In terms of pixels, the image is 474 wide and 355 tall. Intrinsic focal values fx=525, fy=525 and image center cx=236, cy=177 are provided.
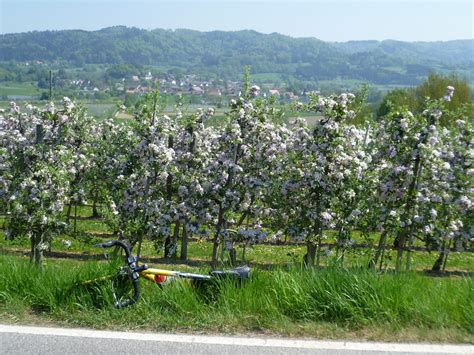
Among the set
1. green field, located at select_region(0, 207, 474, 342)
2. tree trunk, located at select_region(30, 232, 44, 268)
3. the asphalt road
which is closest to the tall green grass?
green field, located at select_region(0, 207, 474, 342)

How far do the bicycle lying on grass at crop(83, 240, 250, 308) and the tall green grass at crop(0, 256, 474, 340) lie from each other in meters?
0.08

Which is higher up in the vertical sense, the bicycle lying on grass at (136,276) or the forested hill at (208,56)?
the forested hill at (208,56)

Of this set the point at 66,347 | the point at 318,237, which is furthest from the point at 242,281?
the point at 318,237

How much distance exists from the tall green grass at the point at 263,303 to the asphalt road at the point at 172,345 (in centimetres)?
21

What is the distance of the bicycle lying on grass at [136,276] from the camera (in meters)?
5.18

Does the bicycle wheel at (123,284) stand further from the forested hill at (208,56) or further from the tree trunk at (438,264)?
the forested hill at (208,56)

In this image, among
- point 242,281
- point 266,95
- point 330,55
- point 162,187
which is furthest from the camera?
point 330,55

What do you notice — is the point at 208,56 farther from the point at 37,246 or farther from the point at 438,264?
the point at 37,246

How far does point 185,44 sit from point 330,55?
5446cm

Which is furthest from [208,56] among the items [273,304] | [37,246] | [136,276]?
[273,304]

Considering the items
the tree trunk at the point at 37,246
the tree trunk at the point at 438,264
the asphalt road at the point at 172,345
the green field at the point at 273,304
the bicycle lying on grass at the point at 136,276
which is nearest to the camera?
the asphalt road at the point at 172,345

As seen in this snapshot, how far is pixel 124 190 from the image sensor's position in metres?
14.4

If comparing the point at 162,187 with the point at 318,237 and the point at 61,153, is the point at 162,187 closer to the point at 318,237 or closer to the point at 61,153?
the point at 61,153

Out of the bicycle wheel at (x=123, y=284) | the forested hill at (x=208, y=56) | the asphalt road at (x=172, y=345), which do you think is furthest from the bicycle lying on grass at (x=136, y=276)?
the forested hill at (x=208, y=56)
